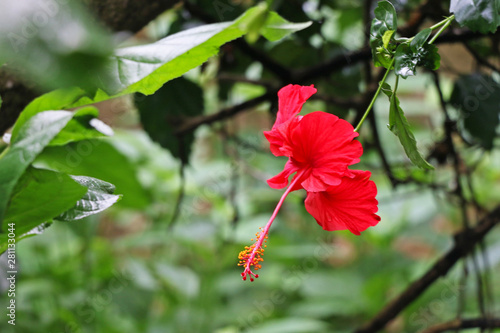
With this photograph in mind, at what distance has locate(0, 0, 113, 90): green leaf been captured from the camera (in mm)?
101

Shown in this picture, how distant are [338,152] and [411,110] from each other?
118cm

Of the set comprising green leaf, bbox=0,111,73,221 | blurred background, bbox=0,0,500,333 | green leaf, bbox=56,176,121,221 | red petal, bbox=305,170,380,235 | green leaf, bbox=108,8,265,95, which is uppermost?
green leaf, bbox=108,8,265,95

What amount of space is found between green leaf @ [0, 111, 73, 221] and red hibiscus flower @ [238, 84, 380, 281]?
13 centimetres

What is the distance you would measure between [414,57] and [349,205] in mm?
96

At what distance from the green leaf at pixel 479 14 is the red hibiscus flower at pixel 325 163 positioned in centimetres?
9

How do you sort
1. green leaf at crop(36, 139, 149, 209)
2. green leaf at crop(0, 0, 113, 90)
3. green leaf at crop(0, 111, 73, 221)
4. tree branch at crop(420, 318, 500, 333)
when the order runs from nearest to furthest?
green leaf at crop(0, 0, 113, 90) < green leaf at crop(0, 111, 73, 221) < tree branch at crop(420, 318, 500, 333) < green leaf at crop(36, 139, 149, 209)

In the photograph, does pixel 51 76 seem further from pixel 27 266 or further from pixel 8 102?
pixel 27 266

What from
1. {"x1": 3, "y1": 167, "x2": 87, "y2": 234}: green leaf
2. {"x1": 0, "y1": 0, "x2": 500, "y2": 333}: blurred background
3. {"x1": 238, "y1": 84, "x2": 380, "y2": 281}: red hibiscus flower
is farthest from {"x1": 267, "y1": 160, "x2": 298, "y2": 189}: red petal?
{"x1": 0, "y1": 0, "x2": 500, "y2": 333}: blurred background

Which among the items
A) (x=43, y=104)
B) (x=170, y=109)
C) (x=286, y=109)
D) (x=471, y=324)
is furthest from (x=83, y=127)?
(x=471, y=324)

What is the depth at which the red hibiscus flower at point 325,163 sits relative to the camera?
0.91 ft

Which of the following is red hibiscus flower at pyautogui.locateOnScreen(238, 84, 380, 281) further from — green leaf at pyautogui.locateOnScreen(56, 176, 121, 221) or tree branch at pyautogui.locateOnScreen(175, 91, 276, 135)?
tree branch at pyautogui.locateOnScreen(175, 91, 276, 135)

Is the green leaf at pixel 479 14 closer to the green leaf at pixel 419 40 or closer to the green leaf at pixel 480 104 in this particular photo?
the green leaf at pixel 419 40

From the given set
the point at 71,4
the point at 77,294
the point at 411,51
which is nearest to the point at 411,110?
the point at 77,294

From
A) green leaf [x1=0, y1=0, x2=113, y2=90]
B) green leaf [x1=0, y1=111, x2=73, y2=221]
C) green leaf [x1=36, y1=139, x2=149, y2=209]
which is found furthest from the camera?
green leaf [x1=36, y1=139, x2=149, y2=209]
